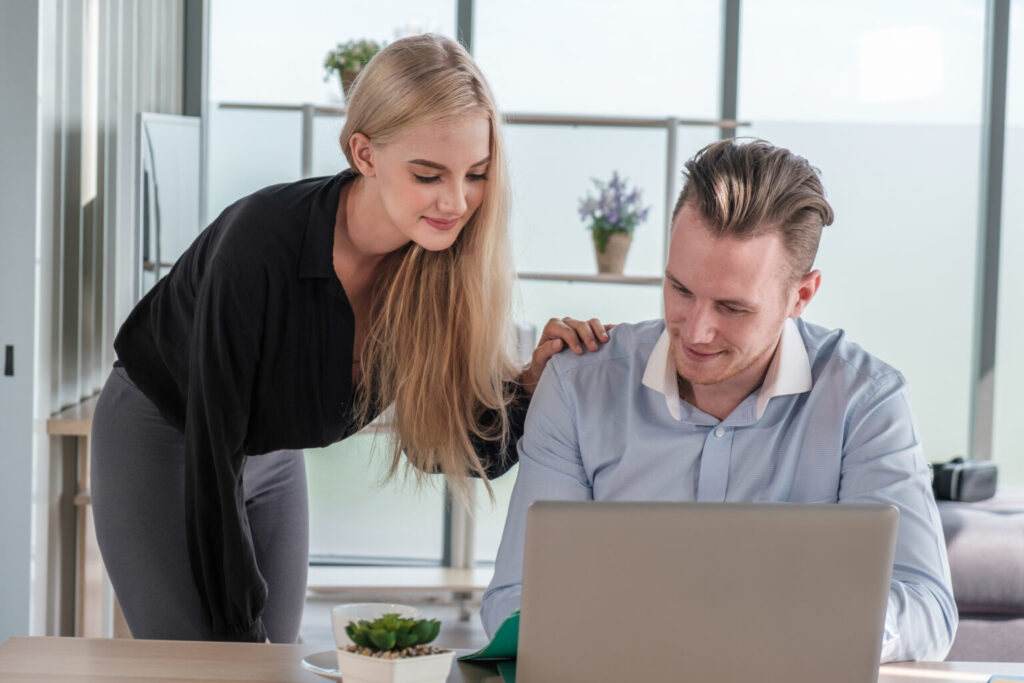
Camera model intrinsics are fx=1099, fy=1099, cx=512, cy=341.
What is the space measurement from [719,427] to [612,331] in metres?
0.25

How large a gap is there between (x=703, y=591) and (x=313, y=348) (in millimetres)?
957

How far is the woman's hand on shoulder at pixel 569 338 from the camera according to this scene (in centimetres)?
168

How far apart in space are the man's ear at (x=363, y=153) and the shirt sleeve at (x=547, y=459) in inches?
16.3

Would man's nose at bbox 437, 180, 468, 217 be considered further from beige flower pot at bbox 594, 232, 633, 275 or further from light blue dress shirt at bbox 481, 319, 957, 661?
beige flower pot at bbox 594, 232, 633, 275

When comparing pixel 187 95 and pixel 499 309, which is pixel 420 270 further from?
pixel 187 95

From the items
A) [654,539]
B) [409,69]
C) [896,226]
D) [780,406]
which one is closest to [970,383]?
[896,226]

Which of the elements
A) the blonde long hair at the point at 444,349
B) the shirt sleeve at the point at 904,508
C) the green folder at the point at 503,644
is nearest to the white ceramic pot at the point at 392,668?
the green folder at the point at 503,644

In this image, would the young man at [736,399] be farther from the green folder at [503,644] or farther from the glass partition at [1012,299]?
the glass partition at [1012,299]

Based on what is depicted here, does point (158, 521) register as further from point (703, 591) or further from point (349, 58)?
point (349, 58)

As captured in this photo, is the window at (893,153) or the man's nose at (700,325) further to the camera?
the window at (893,153)

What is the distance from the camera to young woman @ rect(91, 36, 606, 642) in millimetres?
1646

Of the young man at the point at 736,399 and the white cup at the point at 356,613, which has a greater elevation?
the young man at the point at 736,399

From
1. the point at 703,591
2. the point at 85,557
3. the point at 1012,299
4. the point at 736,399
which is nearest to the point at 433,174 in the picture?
the point at 736,399

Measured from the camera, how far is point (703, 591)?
95 cm
